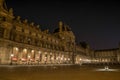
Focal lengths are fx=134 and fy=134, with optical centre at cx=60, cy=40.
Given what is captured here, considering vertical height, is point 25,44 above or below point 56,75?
above

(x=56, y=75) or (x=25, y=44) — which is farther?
(x=25, y=44)

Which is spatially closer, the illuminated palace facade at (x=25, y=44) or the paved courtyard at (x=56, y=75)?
the paved courtyard at (x=56, y=75)

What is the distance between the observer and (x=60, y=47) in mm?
83688

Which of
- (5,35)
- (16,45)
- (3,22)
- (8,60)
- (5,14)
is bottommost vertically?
(8,60)

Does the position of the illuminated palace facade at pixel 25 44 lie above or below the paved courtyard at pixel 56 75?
above

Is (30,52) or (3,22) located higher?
(3,22)

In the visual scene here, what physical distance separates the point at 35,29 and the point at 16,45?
1698cm

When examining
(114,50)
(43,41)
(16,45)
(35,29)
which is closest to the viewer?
(16,45)

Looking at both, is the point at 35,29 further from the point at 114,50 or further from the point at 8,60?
the point at 114,50

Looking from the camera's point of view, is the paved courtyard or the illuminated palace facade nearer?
the paved courtyard

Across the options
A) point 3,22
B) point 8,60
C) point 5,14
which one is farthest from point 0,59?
point 5,14

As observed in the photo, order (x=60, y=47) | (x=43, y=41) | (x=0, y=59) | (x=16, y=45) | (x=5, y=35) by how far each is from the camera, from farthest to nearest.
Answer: (x=60, y=47), (x=43, y=41), (x=16, y=45), (x=5, y=35), (x=0, y=59)

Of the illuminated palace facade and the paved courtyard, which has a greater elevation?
the illuminated palace facade

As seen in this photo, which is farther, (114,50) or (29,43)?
(114,50)
